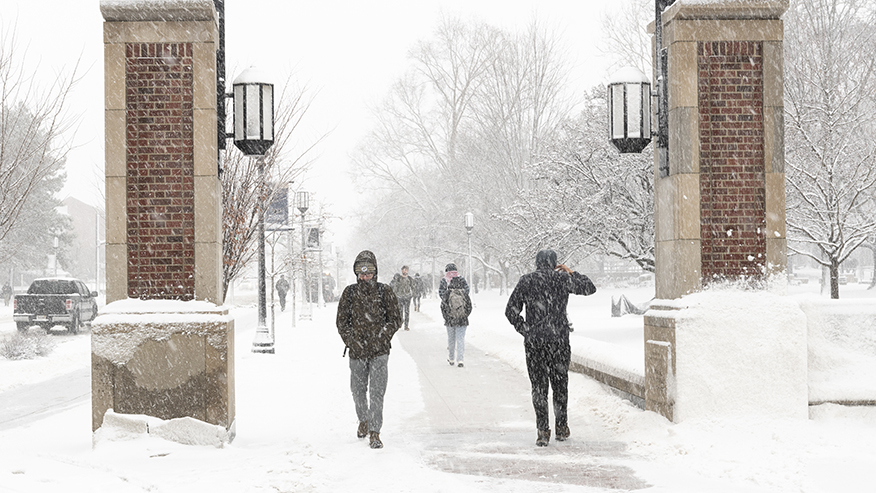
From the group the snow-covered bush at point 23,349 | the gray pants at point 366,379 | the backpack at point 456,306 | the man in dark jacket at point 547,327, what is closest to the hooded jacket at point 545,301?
the man in dark jacket at point 547,327

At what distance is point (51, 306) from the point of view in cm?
2445

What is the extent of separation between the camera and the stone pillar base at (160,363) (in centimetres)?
752

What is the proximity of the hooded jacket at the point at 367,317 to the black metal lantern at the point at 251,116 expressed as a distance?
165cm

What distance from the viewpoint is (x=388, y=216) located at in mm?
52938

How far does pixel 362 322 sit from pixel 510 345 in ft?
35.2

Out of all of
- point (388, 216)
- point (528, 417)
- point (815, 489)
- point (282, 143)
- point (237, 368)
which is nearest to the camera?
point (815, 489)

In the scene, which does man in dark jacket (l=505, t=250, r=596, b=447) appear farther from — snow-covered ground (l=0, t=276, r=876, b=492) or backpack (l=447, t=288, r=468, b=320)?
backpack (l=447, t=288, r=468, b=320)

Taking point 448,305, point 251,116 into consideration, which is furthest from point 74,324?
point 251,116

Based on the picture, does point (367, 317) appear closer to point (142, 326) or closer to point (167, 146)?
point (142, 326)

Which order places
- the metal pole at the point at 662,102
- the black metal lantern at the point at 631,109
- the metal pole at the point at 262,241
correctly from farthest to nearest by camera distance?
the metal pole at the point at 262,241 → the metal pole at the point at 662,102 → the black metal lantern at the point at 631,109

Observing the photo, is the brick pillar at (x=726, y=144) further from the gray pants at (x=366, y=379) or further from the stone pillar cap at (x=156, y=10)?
the stone pillar cap at (x=156, y=10)

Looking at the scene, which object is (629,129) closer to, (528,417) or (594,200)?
(528,417)

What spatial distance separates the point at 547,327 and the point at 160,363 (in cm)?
369

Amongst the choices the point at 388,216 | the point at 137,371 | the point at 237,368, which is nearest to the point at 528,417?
the point at 137,371
